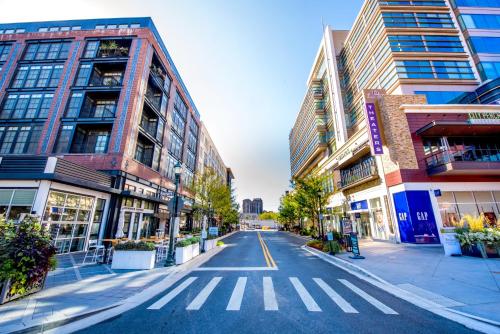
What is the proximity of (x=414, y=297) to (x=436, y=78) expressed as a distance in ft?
102

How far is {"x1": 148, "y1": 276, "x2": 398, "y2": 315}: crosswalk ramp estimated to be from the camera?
4.96 metres

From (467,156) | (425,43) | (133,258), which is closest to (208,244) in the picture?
(133,258)

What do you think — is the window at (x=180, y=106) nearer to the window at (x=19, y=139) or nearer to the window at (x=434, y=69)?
the window at (x=19, y=139)

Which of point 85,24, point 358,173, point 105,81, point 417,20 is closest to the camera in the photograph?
point 105,81

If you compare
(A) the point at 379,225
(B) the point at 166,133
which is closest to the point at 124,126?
(B) the point at 166,133

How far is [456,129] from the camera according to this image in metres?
17.6

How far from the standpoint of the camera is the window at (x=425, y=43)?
26.0 m

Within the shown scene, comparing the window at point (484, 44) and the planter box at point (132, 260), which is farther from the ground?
the window at point (484, 44)

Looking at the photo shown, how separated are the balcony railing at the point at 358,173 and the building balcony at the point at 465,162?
14.2 ft

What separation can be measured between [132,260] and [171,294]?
449cm

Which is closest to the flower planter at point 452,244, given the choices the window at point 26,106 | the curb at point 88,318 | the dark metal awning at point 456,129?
the dark metal awning at point 456,129

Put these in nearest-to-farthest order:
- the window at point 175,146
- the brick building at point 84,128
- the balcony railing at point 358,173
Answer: the brick building at point 84,128, the balcony railing at point 358,173, the window at point 175,146

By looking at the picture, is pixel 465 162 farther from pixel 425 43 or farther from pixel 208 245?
pixel 208 245

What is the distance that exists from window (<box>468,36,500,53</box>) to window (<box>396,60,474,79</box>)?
2900 millimetres
